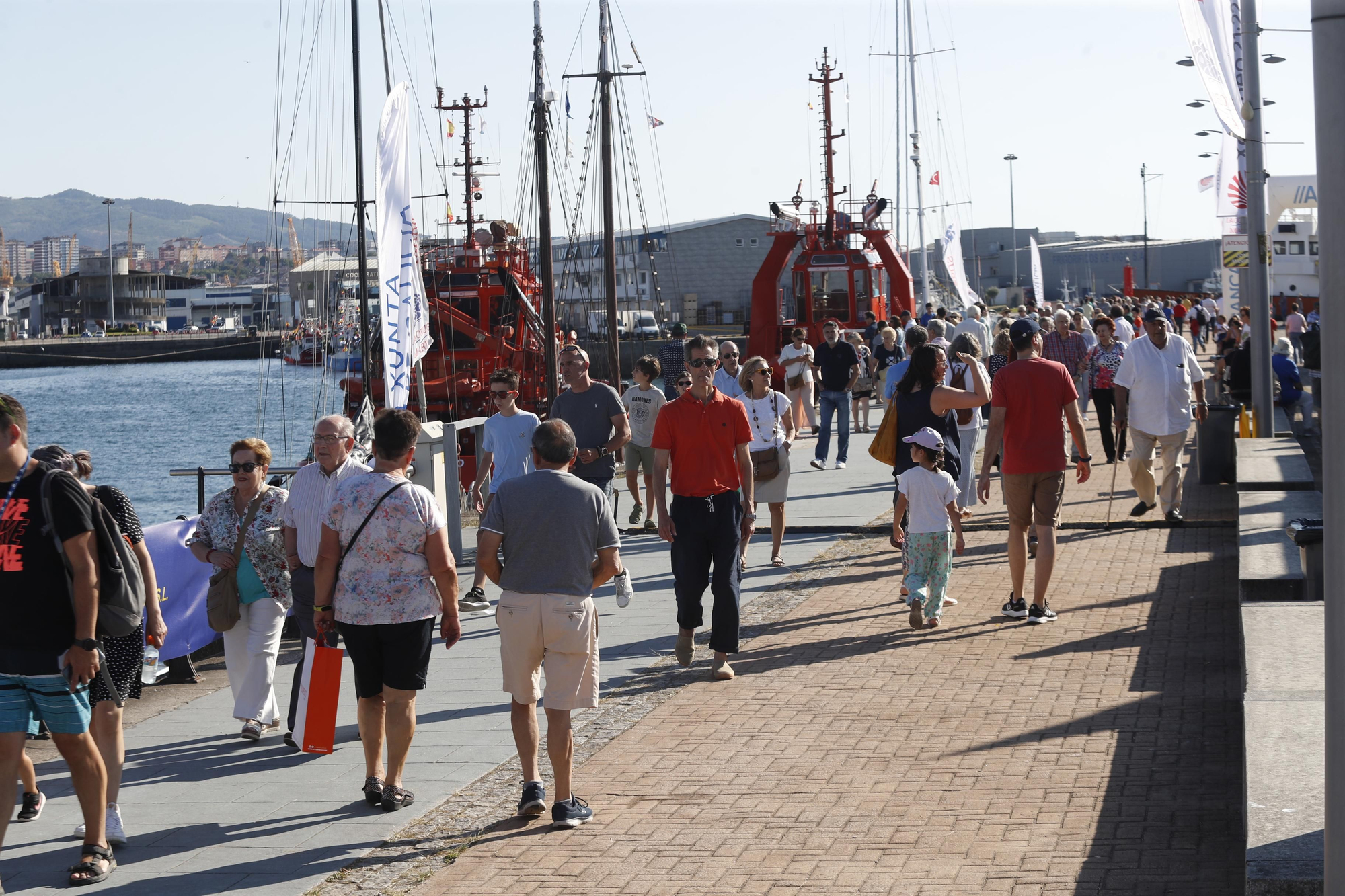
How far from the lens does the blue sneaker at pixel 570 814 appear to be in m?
5.91

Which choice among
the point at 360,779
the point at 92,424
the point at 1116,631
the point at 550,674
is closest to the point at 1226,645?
the point at 1116,631

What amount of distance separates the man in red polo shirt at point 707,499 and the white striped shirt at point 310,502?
209cm

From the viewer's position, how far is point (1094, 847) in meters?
5.35

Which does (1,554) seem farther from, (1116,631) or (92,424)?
(92,424)

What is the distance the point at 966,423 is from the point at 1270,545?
3397 mm

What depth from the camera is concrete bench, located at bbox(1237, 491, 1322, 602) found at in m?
7.93

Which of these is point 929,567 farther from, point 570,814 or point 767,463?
point 570,814

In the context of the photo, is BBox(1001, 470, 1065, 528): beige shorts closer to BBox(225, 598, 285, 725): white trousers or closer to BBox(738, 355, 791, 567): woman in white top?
BBox(738, 355, 791, 567): woman in white top

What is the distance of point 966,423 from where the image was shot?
472 inches

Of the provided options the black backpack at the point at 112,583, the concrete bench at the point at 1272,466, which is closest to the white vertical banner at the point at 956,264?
the concrete bench at the point at 1272,466

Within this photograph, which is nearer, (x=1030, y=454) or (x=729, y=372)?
(x=1030, y=454)

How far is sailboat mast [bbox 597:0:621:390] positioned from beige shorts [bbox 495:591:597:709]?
18.5 m

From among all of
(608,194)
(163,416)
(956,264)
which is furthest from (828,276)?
(163,416)

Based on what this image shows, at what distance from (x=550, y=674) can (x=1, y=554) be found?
2177mm
